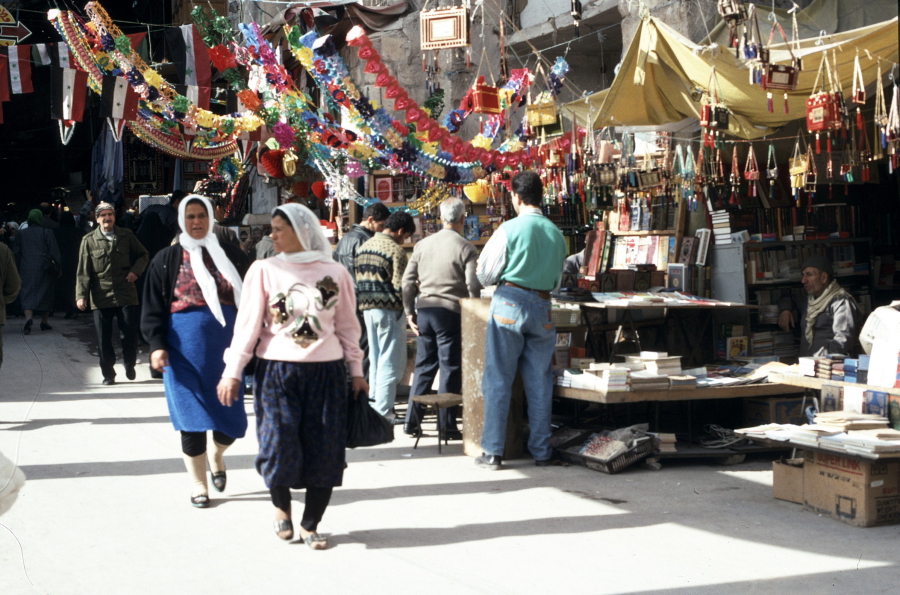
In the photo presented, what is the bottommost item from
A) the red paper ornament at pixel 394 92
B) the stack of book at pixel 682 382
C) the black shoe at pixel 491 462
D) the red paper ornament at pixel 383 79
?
the black shoe at pixel 491 462

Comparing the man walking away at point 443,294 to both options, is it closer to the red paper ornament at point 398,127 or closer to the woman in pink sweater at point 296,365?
the red paper ornament at point 398,127

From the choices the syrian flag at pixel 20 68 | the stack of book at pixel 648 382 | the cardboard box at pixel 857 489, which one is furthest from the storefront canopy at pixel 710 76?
the syrian flag at pixel 20 68

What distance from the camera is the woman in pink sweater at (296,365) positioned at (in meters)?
4.49

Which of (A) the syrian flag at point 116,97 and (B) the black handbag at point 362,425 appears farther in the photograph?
(A) the syrian flag at point 116,97

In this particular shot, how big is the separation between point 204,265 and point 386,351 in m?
2.82

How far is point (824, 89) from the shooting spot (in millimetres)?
6789

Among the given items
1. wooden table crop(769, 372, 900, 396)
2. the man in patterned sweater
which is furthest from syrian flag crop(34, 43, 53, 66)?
wooden table crop(769, 372, 900, 396)

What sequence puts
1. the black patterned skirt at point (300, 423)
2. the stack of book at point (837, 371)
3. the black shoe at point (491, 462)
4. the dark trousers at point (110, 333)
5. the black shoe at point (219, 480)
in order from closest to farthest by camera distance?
1. the black patterned skirt at point (300, 423)
2. the black shoe at point (219, 480)
3. the stack of book at point (837, 371)
4. the black shoe at point (491, 462)
5. the dark trousers at point (110, 333)

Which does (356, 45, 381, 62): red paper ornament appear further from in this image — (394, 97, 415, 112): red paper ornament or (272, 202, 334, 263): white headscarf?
(272, 202, 334, 263): white headscarf

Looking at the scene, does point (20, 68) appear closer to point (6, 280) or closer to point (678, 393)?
point (6, 280)

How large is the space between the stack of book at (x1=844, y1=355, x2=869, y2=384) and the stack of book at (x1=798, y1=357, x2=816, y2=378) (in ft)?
0.77

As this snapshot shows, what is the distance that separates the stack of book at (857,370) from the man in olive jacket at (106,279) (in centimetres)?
743

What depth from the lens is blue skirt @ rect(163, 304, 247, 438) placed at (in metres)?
5.28

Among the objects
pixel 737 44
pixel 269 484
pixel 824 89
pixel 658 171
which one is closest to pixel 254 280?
pixel 269 484
